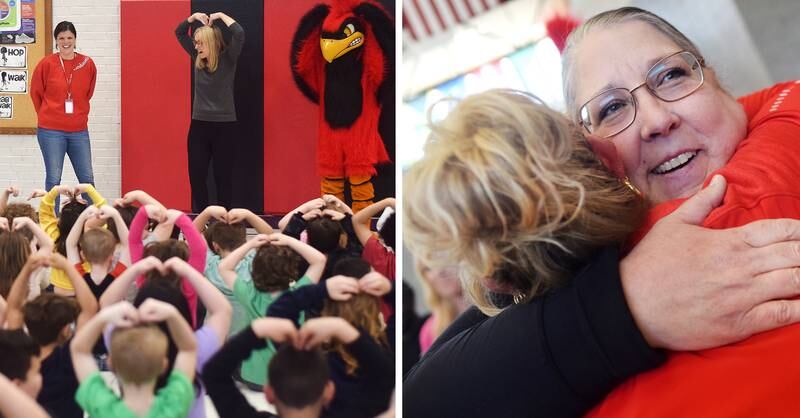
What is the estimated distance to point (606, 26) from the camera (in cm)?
114

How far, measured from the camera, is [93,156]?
1437 mm

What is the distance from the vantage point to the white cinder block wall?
144 cm

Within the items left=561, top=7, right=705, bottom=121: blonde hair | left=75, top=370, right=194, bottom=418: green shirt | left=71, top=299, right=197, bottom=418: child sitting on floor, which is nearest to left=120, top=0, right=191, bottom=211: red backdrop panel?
left=71, top=299, right=197, bottom=418: child sitting on floor

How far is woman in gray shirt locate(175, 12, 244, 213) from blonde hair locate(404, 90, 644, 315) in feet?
2.00

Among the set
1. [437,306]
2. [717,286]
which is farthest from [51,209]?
[717,286]

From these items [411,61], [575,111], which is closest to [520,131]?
[575,111]

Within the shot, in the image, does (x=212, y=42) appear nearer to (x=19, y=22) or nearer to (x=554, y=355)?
(x=19, y=22)

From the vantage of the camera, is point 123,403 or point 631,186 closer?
point 631,186

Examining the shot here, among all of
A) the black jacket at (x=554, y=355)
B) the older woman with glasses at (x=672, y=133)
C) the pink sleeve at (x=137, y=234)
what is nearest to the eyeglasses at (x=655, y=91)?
the older woman with glasses at (x=672, y=133)

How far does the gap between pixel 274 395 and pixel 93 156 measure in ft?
2.01

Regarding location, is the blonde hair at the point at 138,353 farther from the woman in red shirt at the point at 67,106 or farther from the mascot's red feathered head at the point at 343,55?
the mascot's red feathered head at the point at 343,55

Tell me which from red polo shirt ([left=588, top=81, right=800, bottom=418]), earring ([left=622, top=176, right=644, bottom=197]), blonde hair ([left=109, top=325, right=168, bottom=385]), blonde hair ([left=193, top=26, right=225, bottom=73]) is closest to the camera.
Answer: red polo shirt ([left=588, top=81, right=800, bottom=418])

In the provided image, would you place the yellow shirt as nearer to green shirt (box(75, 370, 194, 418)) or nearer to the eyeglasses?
green shirt (box(75, 370, 194, 418))

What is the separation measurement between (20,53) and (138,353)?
0.67 metres
